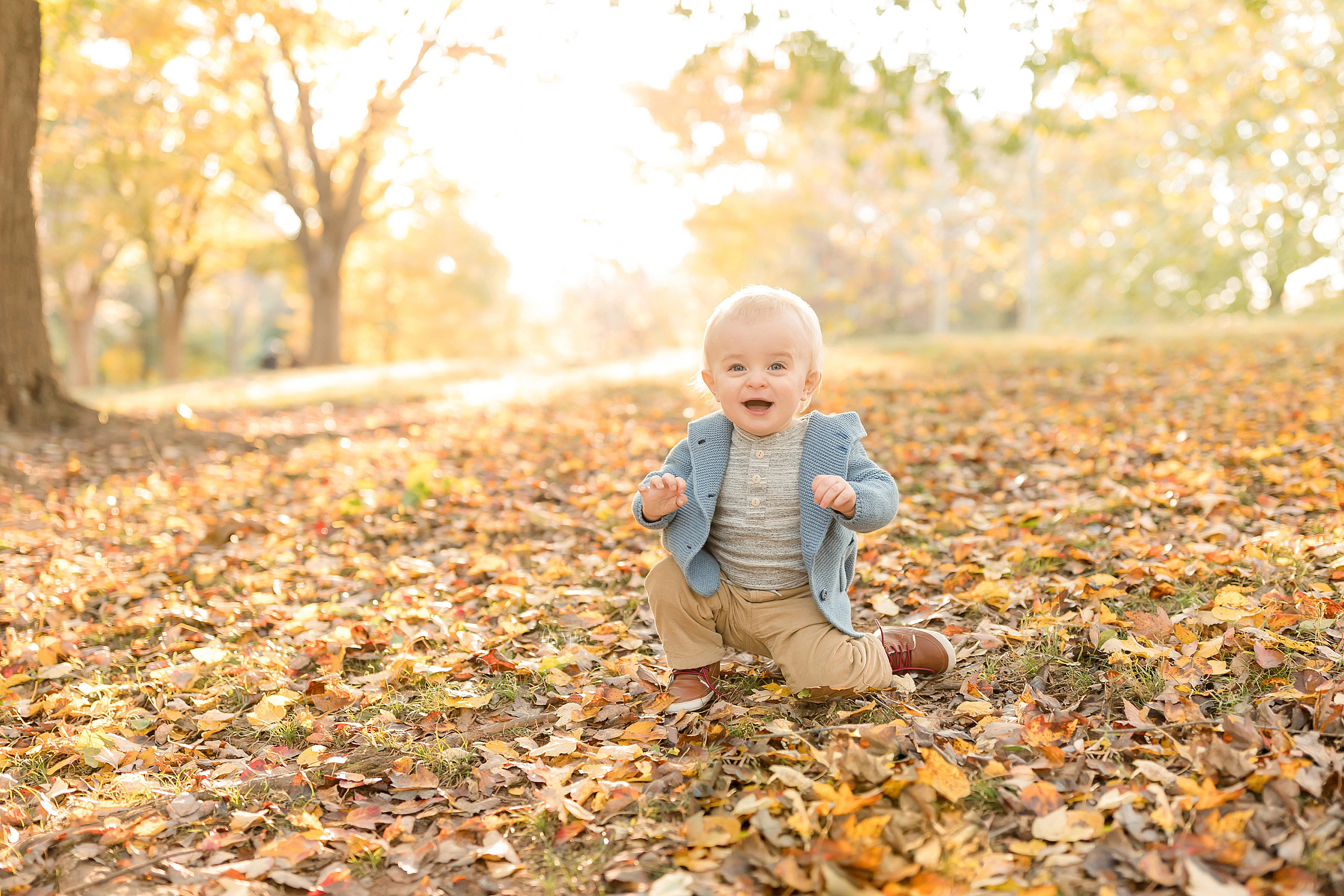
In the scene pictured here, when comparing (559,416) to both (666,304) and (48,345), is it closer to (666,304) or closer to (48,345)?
(48,345)

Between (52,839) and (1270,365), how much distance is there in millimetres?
9171

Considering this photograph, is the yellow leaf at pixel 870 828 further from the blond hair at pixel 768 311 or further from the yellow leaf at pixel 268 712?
the yellow leaf at pixel 268 712

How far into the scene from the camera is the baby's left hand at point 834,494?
2535 millimetres

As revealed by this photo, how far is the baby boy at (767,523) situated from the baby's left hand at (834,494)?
0.11 feet

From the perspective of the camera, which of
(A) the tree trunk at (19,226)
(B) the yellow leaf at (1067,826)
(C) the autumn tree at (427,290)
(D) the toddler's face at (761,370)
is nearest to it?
(B) the yellow leaf at (1067,826)

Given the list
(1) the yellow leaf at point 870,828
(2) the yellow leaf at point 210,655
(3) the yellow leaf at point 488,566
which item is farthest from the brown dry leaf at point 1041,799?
(2) the yellow leaf at point 210,655

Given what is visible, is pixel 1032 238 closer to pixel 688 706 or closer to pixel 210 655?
pixel 688 706

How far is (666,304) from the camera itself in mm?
35156

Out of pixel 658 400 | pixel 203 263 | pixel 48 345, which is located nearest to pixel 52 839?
pixel 48 345

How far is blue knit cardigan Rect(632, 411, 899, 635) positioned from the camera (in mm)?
2725

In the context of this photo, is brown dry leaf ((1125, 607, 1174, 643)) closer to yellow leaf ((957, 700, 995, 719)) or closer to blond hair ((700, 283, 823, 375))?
yellow leaf ((957, 700, 995, 719))

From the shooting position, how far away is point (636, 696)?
3045mm

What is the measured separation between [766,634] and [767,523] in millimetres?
357

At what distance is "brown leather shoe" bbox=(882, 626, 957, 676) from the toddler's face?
82 centimetres
